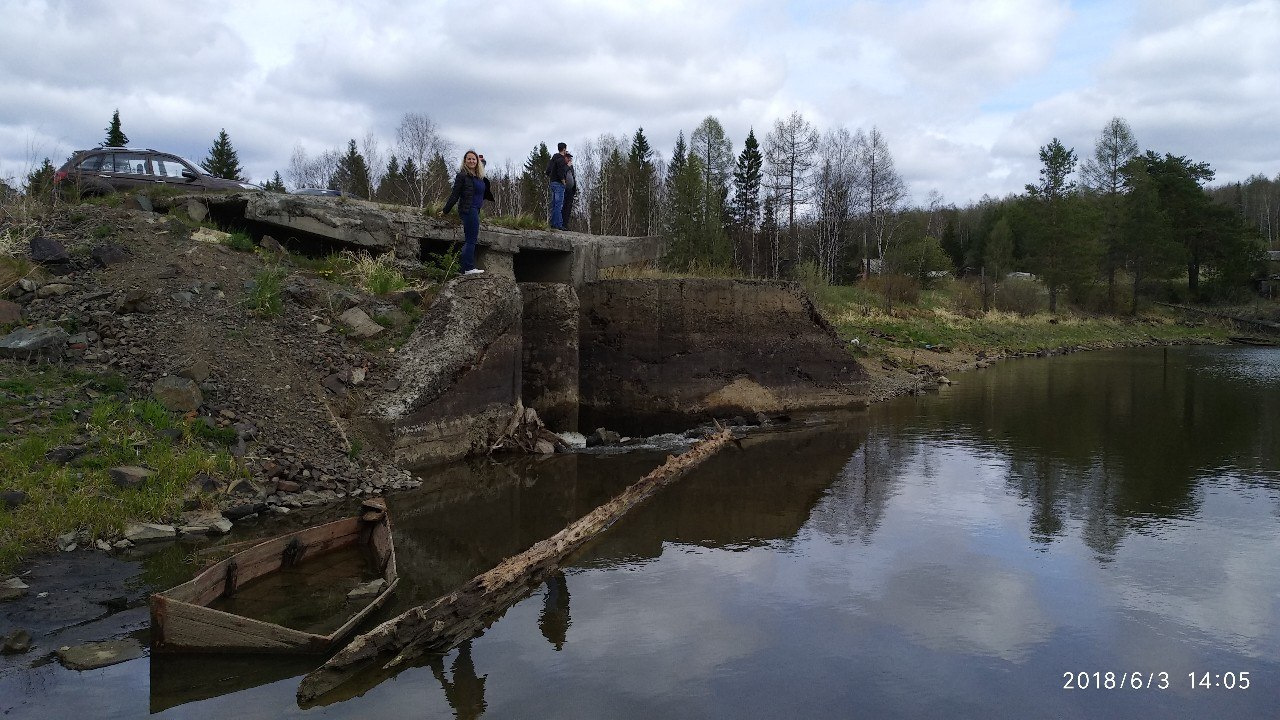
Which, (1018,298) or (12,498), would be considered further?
(1018,298)

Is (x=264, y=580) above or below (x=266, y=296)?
below

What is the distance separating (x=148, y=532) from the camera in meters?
7.66

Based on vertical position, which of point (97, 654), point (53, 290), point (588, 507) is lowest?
point (588, 507)

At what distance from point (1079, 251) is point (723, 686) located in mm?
43997

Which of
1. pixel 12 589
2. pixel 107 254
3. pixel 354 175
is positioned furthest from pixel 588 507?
pixel 354 175

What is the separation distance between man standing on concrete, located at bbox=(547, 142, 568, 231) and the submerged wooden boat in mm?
10482

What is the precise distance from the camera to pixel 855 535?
884 cm

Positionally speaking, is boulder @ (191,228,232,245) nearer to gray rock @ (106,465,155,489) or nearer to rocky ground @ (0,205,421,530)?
rocky ground @ (0,205,421,530)

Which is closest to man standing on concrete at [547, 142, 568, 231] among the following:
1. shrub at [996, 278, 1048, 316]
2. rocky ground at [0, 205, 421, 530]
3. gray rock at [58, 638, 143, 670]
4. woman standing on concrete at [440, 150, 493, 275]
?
woman standing on concrete at [440, 150, 493, 275]

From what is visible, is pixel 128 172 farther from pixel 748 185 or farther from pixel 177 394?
pixel 748 185

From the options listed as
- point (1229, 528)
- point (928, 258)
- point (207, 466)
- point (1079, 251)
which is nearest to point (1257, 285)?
point (1079, 251)

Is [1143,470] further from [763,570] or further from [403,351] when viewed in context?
[403,351]
